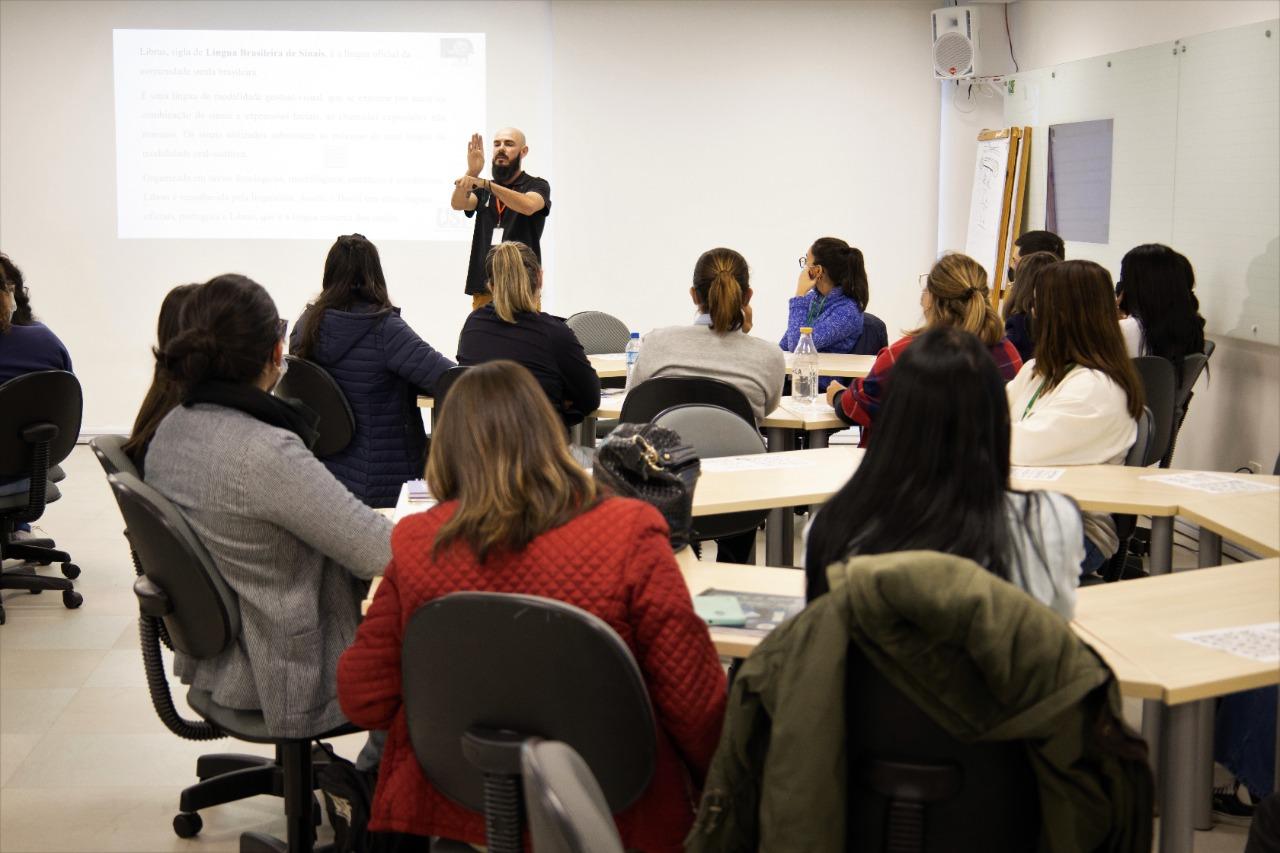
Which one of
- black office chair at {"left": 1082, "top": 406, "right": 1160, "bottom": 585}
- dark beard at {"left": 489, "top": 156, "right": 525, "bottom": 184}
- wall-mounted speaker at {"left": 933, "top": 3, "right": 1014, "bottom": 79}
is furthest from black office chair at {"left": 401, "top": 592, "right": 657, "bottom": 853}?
wall-mounted speaker at {"left": 933, "top": 3, "right": 1014, "bottom": 79}

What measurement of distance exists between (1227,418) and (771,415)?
2.27m

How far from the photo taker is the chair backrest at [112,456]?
278 cm

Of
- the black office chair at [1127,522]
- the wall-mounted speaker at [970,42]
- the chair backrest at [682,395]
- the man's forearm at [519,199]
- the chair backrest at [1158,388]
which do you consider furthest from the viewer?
the wall-mounted speaker at [970,42]

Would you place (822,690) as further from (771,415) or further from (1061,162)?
(1061,162)

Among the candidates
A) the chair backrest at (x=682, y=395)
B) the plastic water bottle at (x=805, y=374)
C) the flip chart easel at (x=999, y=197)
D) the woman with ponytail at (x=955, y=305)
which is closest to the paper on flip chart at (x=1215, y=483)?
the woman with ponytail at (x=955, y=305)

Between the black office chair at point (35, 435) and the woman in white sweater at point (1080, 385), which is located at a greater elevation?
the woman in white sweater at point (1080, 385)

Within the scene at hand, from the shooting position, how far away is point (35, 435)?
15.0 ft

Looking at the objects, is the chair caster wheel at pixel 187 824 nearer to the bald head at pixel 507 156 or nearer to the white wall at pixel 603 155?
the bald head at pixel 507 156

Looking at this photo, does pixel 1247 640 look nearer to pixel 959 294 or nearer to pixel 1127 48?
pixel 959 294

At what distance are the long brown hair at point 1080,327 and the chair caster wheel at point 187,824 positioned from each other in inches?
98.0

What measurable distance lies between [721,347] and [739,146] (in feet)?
13.9

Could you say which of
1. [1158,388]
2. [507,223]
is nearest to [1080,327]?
[1158,388]

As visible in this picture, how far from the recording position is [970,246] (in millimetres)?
8422

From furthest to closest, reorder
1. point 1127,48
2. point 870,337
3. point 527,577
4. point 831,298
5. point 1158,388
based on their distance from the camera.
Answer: point 1127,48 → point 870,337 → point 831,298 → point 1158,388 → point 527,577
